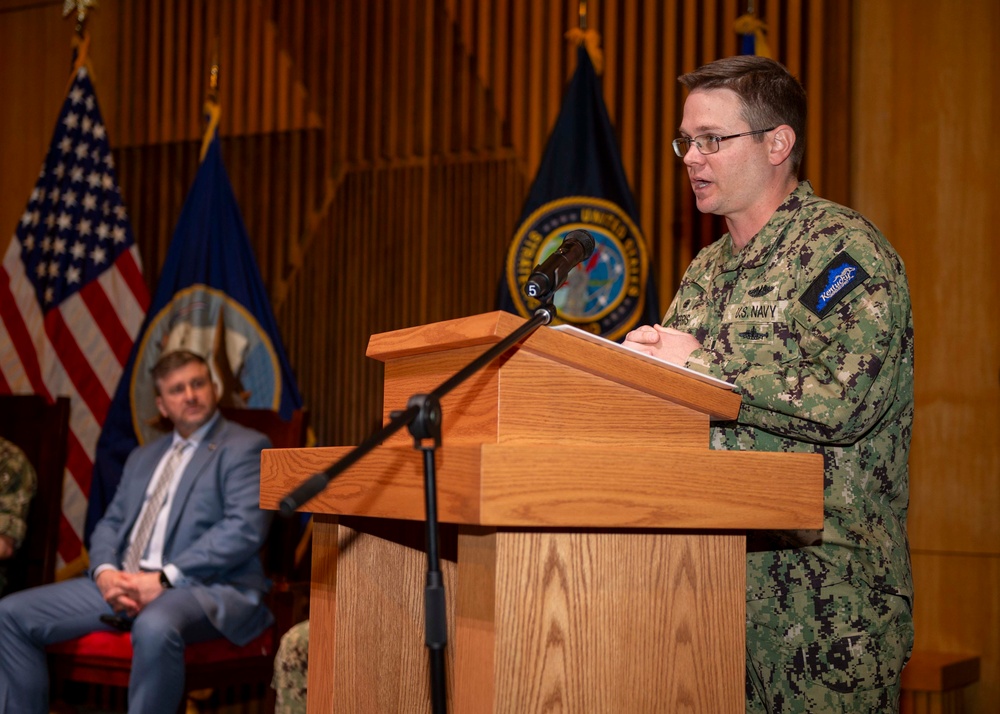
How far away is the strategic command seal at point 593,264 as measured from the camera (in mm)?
4305

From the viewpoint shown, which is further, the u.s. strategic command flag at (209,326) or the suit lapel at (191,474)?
the u.s. strategic command flag at (209,326)

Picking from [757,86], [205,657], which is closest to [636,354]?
[757,86]

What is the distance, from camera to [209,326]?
16.0 ft

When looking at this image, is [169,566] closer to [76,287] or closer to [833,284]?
[76,287]

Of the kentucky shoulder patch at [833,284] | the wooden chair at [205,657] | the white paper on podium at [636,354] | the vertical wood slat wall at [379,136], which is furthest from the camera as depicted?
the vertical wood slat wall at [379,136]

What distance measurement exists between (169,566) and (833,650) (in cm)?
256

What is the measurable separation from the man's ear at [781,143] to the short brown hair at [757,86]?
0.05ft

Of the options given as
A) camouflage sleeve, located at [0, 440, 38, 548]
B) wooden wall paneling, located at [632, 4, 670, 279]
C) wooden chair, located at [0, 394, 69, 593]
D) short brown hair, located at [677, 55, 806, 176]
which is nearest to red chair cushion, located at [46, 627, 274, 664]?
wooden chair, located at [0, 394, 69, 593]

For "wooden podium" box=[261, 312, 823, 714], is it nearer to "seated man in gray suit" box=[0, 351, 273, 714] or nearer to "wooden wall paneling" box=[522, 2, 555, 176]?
"seated man in gray suit" box=[0, 351, 273, 714]

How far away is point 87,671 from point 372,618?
7.70 ft

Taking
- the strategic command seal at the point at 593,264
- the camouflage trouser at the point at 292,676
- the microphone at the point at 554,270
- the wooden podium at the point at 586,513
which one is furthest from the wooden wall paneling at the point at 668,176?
the wooden podium at the point at 586,513

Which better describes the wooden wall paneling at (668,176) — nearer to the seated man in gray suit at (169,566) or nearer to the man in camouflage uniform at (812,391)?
the seated man in gray suit at (169,566)

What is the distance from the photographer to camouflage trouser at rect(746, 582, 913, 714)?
175 cm

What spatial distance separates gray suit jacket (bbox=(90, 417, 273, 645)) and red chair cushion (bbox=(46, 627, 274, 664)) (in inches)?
1.7
